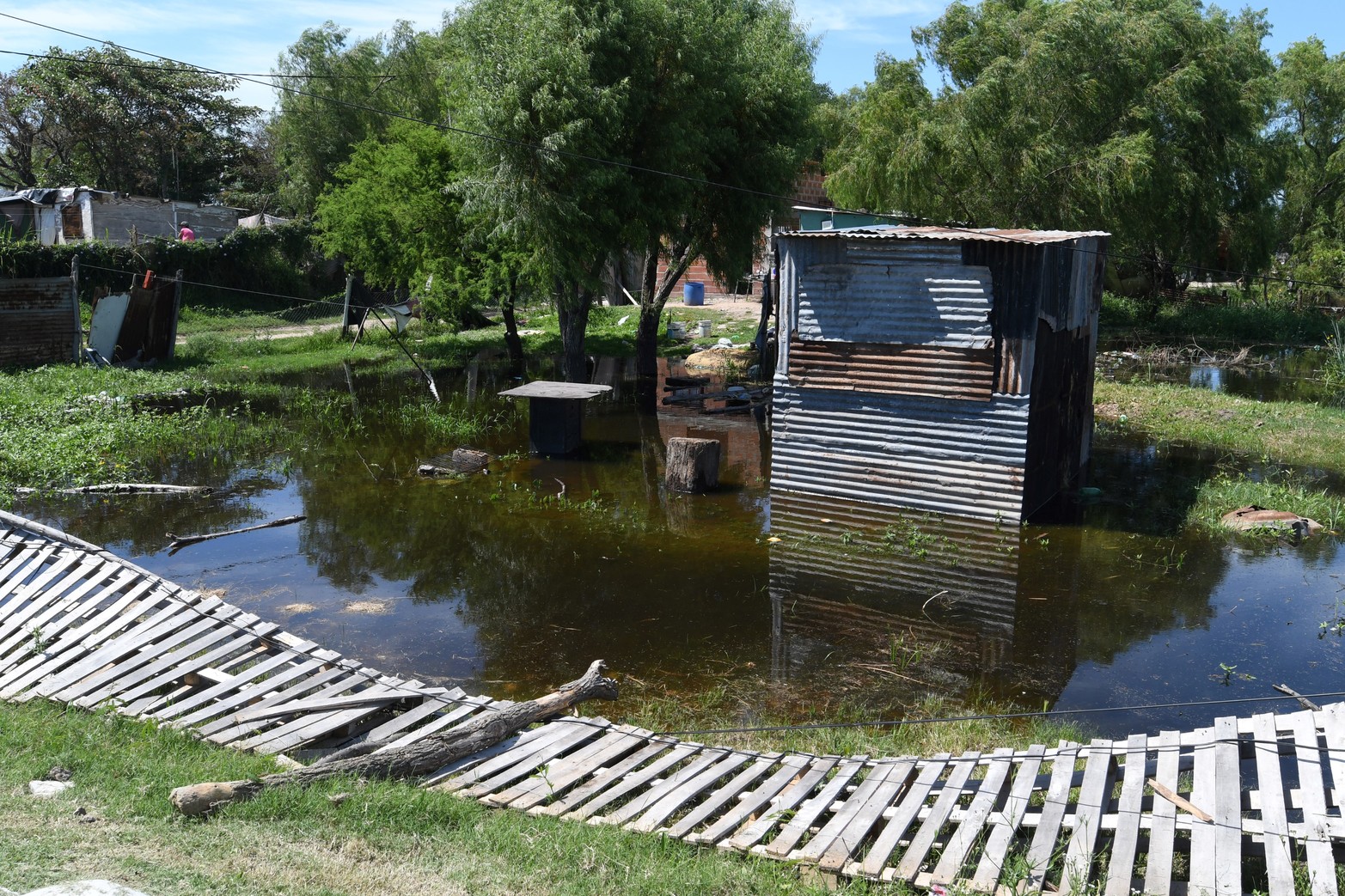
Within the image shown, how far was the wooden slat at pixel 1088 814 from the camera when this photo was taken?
495 cm

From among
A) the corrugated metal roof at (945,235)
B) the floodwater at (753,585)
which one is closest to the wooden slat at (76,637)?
the floodwater at (753,585)

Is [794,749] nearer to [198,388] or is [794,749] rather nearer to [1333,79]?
[198,388]

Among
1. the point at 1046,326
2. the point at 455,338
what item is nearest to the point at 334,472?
the point at 1046,326

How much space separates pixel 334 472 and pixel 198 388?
747 cm

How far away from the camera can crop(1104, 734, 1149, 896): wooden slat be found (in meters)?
4.85

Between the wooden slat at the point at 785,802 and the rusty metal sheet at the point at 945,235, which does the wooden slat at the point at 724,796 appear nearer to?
the wooden slat at the point at 785,802

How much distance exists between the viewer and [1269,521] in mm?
12375

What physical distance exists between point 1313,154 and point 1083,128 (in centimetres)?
1364

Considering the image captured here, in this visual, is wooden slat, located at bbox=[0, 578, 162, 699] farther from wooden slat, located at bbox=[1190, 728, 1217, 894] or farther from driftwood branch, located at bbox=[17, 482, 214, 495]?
wooden slat, located at bbox=[1190, 728, 1217, 894]

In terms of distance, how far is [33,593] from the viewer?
849 centimetres

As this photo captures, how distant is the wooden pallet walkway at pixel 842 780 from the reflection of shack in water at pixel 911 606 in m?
2.44

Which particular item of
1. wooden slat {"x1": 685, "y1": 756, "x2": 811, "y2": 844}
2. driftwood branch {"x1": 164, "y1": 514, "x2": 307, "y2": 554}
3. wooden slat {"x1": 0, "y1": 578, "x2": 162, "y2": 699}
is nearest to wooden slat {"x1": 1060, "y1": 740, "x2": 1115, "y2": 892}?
wooden slat {"x1": 685, "y1": 756, "x2": 811, "y2": 844}

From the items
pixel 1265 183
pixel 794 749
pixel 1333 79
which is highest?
pixel 1333 79

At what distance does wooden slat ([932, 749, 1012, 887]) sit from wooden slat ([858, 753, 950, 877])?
23 centimetres
